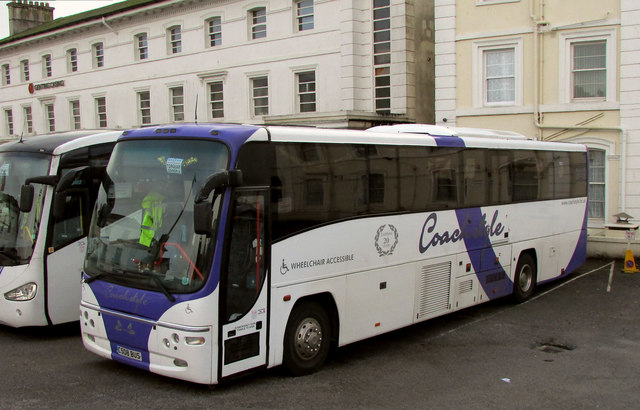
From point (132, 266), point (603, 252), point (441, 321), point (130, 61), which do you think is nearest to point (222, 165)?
point (132, 266)

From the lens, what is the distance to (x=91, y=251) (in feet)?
25.4

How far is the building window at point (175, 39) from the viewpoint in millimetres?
31016

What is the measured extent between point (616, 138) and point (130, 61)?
78.1 feet

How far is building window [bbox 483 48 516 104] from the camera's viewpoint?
64.1 feet

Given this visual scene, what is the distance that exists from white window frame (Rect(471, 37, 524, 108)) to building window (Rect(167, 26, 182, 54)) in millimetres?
16033

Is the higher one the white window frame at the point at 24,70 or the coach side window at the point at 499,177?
the white window frame at the point at 24,70

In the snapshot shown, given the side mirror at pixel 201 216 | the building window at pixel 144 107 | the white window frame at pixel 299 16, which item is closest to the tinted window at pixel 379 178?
the side mirror at pixel 201 216

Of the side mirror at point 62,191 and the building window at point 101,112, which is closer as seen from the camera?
the side mirror at point 62,191

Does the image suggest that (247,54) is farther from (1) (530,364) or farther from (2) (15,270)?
(1) (530,364)

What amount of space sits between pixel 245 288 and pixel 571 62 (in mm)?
14809

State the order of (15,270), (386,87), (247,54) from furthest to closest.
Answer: (247,54)
(386,87)
(15,270)

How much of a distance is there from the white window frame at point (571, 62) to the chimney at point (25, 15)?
3776cm

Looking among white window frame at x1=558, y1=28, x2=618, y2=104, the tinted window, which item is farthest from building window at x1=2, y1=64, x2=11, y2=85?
the tinted window

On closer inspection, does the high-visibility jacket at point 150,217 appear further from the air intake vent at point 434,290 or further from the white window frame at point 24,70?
the white window frame at point 24,70
